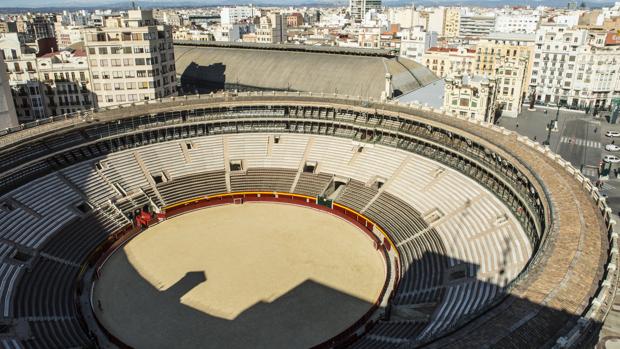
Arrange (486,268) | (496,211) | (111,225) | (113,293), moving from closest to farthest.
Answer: (486,268) < (113,293) < (496,211) < (111,225)

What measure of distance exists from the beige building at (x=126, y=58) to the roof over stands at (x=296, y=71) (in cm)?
2298

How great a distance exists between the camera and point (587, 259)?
32531mm

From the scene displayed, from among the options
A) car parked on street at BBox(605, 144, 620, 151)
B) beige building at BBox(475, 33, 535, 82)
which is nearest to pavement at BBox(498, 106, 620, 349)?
car parked on street at BBox(605, 144, 620, 151)

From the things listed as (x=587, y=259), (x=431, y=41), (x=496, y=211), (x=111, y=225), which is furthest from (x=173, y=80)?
(x=431, y=41)

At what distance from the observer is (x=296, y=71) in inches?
4043

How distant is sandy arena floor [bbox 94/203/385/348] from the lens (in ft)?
129

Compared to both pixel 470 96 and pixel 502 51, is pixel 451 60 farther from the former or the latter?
pixel 470 96

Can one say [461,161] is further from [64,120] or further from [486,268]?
[64,120]

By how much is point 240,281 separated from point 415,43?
123 meters

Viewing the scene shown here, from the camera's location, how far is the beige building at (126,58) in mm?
82812

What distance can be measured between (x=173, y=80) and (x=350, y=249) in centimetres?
6165

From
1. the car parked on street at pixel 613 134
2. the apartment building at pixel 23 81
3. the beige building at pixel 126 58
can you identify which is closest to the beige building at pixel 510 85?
Result: the car parked on street at pixel 613 134

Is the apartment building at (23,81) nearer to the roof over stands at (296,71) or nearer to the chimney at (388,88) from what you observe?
the roof over stands at (296,71)

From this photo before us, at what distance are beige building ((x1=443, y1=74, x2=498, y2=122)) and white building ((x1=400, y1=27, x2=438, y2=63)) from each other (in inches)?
2144
